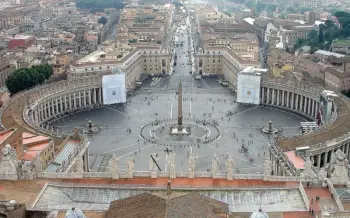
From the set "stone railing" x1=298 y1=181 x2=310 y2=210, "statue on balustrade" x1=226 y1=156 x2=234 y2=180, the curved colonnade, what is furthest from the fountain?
"stone railing" x1=298 y1=181 x2=310 y2=210

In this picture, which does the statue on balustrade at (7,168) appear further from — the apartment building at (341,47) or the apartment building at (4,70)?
the apartment building at (341,47)

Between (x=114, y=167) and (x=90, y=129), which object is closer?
(x=114, y=167)

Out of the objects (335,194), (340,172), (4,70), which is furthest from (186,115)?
(335,194)

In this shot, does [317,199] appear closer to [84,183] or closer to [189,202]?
[189,202]

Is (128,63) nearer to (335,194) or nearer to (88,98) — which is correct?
(88,98)

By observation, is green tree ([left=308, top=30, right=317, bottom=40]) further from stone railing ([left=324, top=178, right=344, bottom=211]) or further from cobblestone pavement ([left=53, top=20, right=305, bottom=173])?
stone railing ([left=324, top=178, right=344, bottom=211])

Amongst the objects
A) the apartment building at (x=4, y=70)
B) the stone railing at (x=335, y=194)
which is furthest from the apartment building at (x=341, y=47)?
the stone railing at (x=335, y=194)
